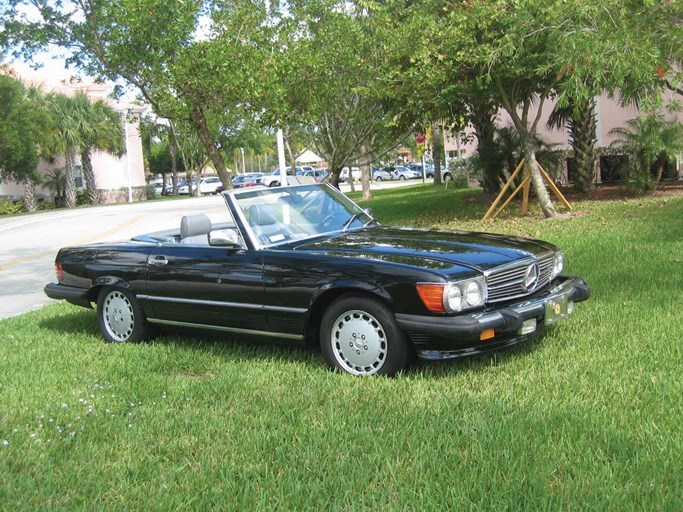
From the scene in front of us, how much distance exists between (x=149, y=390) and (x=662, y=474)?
320 cm

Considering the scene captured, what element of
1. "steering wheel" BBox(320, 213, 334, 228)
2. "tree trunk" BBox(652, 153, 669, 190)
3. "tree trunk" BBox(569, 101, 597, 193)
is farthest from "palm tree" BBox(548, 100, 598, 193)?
"steering wheel" BBox(320, 213, 334, 228)

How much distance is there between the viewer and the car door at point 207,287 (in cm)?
552

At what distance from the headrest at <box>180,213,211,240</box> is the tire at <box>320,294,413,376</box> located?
171cm

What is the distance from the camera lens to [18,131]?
34844 millimetres

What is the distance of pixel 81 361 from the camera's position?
5922mm

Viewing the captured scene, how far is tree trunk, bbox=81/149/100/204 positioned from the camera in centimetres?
4338

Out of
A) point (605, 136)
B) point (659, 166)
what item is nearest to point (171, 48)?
point (659, 166)

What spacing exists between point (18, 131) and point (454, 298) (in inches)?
1369

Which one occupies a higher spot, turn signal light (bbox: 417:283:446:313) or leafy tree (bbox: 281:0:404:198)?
leafy tree (bbox: 281:0:404:198)

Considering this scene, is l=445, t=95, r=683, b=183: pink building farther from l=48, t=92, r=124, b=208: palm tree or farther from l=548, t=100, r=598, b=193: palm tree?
l=48, t=92, r=124, b=208: palm tree

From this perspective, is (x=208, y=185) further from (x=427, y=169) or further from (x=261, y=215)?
(x=261, y=215)

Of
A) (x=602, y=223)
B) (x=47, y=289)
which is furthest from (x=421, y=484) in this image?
(x=602, y=223)

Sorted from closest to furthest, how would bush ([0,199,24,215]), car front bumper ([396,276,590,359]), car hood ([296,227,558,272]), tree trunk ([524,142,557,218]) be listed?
car front bumper ([396,276,590,359]), car hood ([296,227,558,272]), tree trunk ([524,142,557,218]), bush ([0,199,24,215])

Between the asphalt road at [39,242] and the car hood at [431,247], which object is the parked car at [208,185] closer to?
A: the asphalt road at [39,242]
